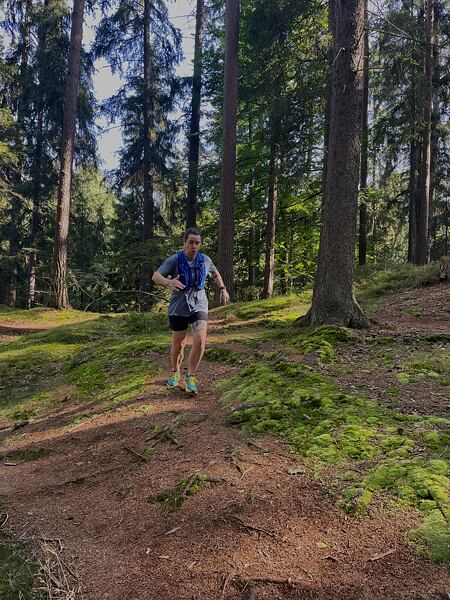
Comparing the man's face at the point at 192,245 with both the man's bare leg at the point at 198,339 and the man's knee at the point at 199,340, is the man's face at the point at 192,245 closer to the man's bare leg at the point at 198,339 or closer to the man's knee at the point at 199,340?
the man's bare leg at the point at 198,339

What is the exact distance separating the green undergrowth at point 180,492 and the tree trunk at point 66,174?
507 inches

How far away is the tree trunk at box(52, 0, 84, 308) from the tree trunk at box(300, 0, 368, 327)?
417 inches

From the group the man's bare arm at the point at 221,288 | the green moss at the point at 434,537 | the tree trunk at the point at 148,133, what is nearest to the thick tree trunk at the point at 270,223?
the tree trunk at the point at 148,133

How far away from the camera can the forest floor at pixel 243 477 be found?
228cm

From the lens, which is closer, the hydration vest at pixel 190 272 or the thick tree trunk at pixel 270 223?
the hydration vest at pixel 190 272

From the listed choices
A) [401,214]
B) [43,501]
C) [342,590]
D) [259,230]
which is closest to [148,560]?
[342,590]

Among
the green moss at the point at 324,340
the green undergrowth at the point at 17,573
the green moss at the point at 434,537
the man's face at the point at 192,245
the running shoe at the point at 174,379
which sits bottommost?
the green undergrowth at the point at 17,573

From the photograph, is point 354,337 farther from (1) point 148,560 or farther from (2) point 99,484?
(1) point 148,560

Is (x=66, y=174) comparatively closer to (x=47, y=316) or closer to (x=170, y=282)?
(x=47, y=316)

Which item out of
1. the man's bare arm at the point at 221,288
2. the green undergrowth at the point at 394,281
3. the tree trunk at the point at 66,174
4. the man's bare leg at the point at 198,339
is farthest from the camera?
the tree trunk at the point at 66,174

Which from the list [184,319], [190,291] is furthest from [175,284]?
[184,319]

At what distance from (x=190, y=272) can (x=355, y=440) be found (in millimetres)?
2537

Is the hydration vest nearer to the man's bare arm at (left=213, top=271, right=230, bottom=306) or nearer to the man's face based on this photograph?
the man's face

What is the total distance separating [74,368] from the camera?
7875 millimetres
